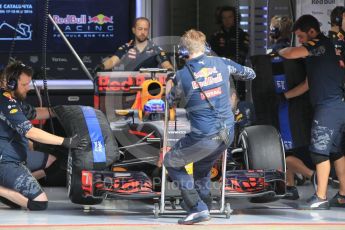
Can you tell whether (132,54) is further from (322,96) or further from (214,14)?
(322,96)

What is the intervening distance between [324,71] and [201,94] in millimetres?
1731

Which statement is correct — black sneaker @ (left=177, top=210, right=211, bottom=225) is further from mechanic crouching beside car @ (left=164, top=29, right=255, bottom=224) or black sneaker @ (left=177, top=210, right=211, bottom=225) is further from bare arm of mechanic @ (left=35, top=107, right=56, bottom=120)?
bare arm of mechanic @ (left=35, top=107, right=56, bottom=120)

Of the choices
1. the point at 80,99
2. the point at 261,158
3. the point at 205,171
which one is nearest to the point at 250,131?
the point at 261,158

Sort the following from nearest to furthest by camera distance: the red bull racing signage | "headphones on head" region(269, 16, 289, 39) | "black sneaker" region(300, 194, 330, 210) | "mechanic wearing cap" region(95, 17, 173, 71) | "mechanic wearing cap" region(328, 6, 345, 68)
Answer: "black sneaker" region(300, 194, 330, 210)
"mechanic wearing cap" region(328, 6, 345, 68)
"headphones on head" region(269, 16, 289, 39)
"mechanic wearing cap" region(95, 17, 173, 71)
the red bull racing signage

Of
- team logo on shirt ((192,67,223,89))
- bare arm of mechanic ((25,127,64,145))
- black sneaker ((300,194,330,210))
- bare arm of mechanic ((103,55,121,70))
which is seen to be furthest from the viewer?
bare arm of mechanic ((103,55,121,70))

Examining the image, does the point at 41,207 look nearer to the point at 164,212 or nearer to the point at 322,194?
the point at 164,212

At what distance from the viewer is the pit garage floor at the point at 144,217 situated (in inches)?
350

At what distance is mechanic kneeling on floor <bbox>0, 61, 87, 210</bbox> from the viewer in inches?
375

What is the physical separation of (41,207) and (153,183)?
1.06 m

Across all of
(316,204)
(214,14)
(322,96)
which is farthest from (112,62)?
(316,204)

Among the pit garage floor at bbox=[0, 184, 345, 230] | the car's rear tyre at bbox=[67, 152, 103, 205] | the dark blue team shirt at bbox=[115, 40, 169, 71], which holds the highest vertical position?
the dark blue team shirt at bbox=[115, 40, 169, 71]

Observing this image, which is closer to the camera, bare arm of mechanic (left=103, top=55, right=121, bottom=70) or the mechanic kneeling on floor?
the mechanic kneeling on floor

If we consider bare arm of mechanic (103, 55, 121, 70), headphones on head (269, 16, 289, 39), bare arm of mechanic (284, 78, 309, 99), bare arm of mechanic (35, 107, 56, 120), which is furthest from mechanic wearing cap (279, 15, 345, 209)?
bare arm of mechanic (103, 55, 121, 70)

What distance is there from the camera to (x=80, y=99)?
13.2 metres
